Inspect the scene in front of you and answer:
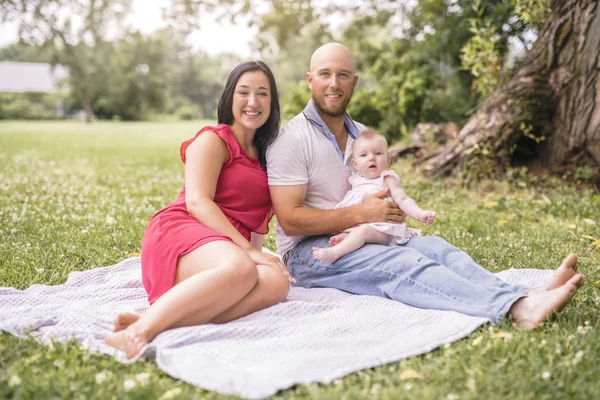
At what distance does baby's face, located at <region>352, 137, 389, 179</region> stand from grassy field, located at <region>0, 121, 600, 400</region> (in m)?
1.24

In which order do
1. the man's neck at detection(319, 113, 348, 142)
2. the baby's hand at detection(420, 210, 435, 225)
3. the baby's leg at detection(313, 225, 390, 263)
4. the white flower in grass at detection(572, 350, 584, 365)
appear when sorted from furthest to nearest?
1. the man's neck at detection(319, 113, 348, 142)
2. the baby's leg at detection(313, 225, 390, 263)
3. the baby's hand at detection(420, 210, 435, 225)
4. the white flower in grass at detection(572, 350, 584, 365)

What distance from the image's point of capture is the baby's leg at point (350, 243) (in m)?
3.70

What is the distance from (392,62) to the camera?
12.3 m

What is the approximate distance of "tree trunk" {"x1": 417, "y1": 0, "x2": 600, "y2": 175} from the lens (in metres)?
7.12

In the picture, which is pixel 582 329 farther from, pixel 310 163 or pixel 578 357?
pixel 310 163

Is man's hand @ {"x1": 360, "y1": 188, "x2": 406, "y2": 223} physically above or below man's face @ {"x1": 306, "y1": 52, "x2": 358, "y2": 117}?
below

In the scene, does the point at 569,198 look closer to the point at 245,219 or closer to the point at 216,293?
the point at 245,219

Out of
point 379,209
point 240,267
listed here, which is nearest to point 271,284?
point 240,267

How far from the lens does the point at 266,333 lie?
10.3 ft

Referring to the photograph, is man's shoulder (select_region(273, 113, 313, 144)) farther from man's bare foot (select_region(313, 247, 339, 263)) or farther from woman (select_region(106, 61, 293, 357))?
man's bare foot (select_region(313, 247, 339, 263))

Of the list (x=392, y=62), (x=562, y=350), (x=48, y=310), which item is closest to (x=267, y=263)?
(x=48, y=310)

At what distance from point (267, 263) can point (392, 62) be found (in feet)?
31.8

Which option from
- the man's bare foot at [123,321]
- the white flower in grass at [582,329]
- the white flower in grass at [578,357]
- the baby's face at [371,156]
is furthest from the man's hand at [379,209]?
the man's bare foot at [123,321]

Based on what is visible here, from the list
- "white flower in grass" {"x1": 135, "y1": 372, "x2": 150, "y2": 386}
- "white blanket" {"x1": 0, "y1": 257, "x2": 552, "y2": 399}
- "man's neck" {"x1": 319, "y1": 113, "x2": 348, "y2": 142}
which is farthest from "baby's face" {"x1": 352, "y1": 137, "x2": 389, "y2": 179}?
"white flower in grass" {"x1": 135, "y1": 372, "x2": 150, "y2": 386}
